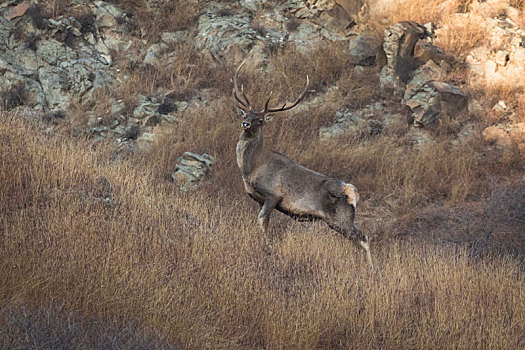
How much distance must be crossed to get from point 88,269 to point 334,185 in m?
4.03

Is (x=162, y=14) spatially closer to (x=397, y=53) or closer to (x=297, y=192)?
(x=397, y=53)

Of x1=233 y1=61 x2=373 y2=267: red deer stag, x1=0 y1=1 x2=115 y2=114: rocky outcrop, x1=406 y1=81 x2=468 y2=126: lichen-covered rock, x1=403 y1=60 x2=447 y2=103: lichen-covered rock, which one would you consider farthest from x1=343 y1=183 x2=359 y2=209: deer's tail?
x1=0 y1=1 x2=115 y2=114: rocky outcrop

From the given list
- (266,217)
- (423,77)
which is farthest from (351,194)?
(423,77)

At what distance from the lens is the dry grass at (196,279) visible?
5.80 metres

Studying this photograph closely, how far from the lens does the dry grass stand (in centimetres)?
580

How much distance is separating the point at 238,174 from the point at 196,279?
19.2 feet

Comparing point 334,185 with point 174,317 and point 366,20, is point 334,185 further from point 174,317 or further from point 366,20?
point 366,20

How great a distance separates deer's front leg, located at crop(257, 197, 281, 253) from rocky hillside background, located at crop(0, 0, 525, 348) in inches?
7.1

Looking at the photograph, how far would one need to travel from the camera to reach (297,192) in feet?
29.5

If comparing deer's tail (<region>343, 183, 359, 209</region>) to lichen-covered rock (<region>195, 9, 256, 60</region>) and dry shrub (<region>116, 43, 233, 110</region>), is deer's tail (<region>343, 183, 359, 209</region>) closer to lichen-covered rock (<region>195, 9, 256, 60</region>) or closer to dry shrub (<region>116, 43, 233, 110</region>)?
dry shrub (<region>116, 43, 233, 110</region>)

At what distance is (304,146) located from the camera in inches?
547

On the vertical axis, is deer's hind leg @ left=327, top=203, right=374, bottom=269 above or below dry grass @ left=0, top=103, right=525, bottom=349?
below

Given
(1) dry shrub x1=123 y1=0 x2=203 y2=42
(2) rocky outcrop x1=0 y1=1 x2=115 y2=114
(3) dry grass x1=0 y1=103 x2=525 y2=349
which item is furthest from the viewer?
(1) dry shrub x1=123 y1=0 x2=203 y2=42

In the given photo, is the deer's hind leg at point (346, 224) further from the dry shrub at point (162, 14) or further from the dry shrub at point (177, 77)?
the dry shrub at point (162, 14)
